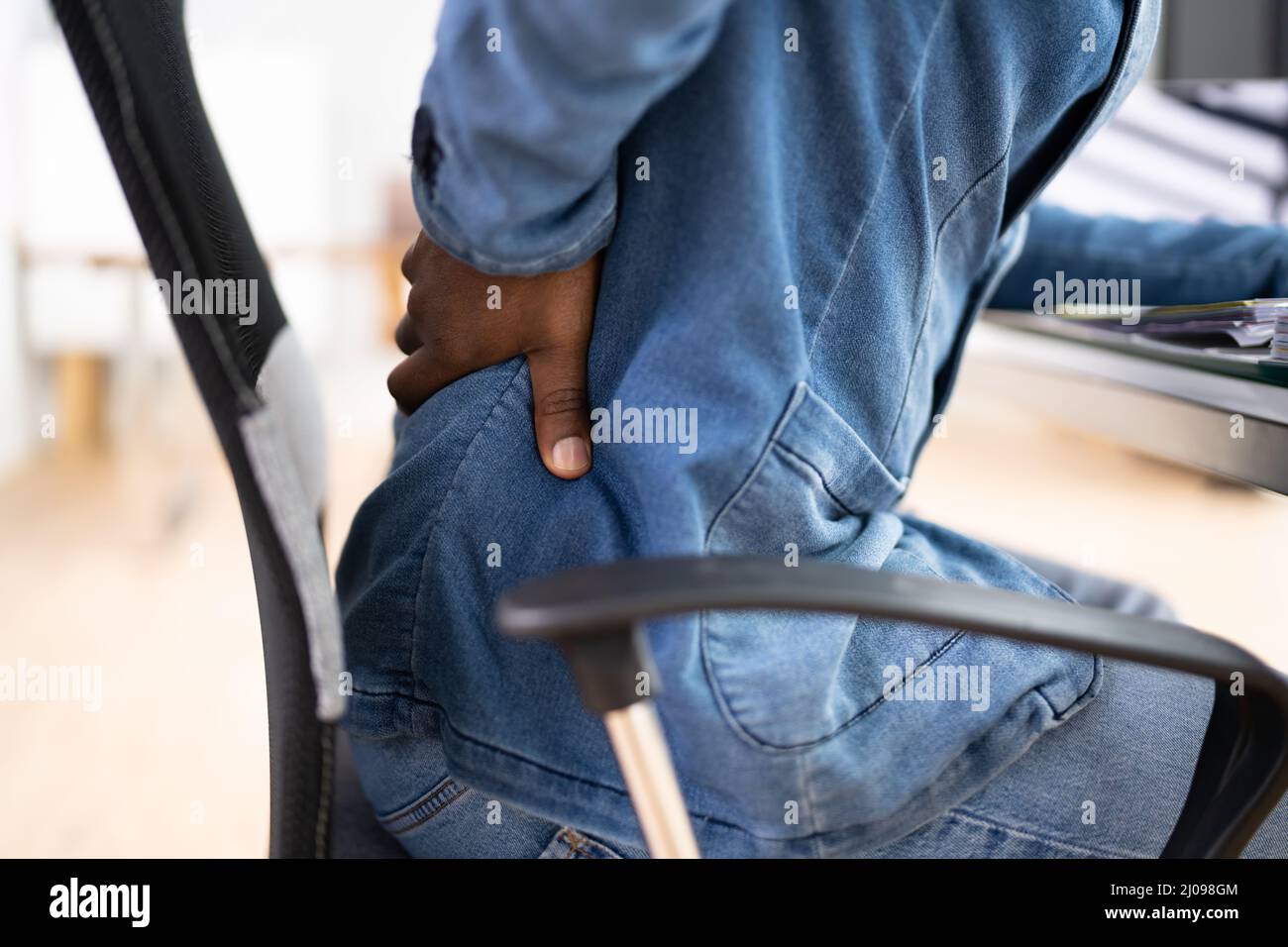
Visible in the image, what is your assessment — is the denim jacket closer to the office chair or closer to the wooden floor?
the office chair

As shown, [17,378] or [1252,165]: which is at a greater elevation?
[1252,165]

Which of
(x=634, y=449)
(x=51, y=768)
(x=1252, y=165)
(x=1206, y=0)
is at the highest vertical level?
(x=1206, y=0)

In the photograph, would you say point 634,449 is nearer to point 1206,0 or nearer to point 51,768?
point 51,768

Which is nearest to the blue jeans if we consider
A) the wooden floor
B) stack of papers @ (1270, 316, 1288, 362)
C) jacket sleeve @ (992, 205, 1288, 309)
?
stack of papers @ (1270, 316, 1288, 362)

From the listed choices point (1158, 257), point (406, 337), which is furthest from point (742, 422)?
point (1158, 257)

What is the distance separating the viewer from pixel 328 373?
5105 mm

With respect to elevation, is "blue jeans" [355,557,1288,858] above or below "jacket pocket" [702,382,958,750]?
below

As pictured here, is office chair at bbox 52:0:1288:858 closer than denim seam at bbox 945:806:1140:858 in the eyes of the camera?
Yes

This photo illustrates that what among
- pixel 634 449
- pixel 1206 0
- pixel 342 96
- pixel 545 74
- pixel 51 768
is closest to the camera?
pixel 545 74

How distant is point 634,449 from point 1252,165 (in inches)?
101

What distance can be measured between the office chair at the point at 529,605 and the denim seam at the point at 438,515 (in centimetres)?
8

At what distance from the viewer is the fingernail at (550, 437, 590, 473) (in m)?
0.57

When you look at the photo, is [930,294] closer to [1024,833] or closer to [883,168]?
[883,168]
